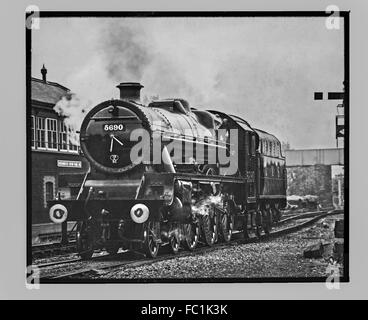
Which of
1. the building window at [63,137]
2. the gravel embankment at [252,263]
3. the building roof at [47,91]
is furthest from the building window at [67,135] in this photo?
the gravel embankment at [252,263]

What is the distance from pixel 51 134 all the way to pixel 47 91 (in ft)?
1.64

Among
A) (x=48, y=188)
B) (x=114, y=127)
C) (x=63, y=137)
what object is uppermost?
(x=114, y=127)

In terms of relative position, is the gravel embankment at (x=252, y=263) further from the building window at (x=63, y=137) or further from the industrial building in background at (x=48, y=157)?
the building window at (x=63, y=137)

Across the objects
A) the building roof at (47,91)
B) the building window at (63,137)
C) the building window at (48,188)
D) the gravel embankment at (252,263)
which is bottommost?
the gravel embankment at (252,263)

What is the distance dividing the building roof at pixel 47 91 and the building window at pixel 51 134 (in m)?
0.22

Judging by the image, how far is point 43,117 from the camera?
9039mm

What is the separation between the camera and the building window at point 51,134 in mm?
9031

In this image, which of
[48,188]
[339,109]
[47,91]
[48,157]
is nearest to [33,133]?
[48,157]

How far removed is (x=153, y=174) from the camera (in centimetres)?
885

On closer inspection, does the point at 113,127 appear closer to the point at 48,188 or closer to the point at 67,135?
the point at 67,135

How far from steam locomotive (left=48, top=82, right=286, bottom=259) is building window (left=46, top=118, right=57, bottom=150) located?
1.12 feet

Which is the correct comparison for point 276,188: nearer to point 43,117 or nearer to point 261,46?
point 261,46

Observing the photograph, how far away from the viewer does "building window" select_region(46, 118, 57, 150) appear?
903 centimetres
